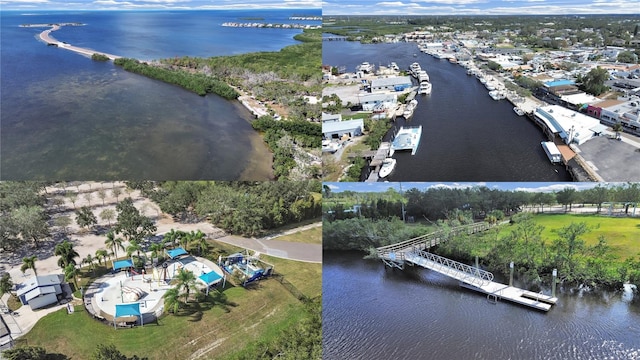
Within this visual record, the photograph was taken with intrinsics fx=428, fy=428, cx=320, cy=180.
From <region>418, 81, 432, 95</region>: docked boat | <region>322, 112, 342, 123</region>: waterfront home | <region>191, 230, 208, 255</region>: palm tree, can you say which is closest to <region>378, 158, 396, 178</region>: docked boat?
<region>322, 112, 342, 123</region>: waterfront home

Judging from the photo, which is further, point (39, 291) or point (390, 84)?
point (390, 84)

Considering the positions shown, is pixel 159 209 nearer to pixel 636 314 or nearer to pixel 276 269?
pixel 276 269

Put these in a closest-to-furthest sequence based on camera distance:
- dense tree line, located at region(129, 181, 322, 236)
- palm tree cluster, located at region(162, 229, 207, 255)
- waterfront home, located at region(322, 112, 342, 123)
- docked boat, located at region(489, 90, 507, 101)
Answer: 1. palm tree cluster, located at region(162, 229, 207, 255)
2. dense tree line, located at region(129, 181, 322, 236)
3. waterfront home, located at region(322, 112, 342, 123)
4. docked boat, located at region(489, 90, 507, 101)

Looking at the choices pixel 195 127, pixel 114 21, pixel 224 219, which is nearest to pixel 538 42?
pixel 195 127

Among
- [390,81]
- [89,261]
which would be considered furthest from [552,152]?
[89,261]

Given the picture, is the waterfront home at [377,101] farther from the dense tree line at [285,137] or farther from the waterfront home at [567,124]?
the waterfront home at [567,124]

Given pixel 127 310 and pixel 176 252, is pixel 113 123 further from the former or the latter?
pixel 127 310

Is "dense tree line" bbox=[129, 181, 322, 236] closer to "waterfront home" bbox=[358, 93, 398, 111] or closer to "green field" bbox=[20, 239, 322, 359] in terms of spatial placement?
"green field" bbox=[20, 239, 322, 359]
